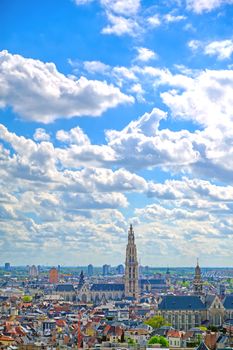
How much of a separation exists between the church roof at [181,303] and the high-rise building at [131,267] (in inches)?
1613

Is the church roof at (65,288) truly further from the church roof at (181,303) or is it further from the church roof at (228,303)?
the church roof at (228,303)

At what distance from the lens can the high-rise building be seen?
6024 inches

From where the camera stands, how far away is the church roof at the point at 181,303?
360ft

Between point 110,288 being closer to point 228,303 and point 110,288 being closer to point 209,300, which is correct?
point 209,300

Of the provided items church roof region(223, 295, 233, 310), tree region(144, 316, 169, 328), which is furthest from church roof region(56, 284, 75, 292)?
tree region(144, 316, 169, 328)

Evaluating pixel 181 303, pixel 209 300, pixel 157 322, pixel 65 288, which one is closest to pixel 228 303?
pixel 209 300

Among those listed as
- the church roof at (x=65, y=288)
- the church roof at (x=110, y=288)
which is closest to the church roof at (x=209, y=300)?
the church roof at (x=110, y=288)

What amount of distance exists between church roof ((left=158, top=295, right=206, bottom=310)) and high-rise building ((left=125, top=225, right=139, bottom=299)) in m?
41.0

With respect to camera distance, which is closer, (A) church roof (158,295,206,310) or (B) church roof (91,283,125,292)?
(A) church roof (158,295,206,310)

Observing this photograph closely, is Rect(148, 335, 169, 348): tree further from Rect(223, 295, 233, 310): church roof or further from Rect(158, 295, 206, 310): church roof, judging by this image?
Rect(223, 295, 233, 310): church roof

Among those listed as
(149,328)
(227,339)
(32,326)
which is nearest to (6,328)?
(32,326)

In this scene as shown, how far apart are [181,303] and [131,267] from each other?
44628 millimetres

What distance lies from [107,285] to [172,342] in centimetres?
10465

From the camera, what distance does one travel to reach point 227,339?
70562 mm
